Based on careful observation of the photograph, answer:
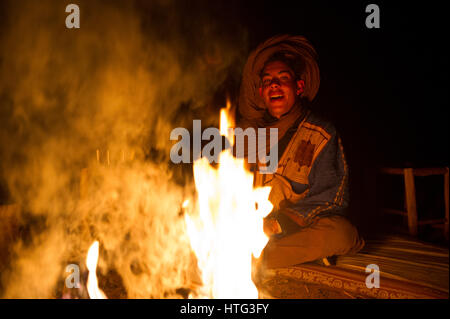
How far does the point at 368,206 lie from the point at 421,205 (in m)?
1.04

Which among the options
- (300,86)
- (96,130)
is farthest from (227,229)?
(96,130)

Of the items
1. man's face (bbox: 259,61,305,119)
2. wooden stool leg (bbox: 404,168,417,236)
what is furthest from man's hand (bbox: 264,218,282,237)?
wooden stool leg (bbox: 404,168,417,236)

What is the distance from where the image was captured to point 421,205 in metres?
5.32

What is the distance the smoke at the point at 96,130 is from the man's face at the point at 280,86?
121cm

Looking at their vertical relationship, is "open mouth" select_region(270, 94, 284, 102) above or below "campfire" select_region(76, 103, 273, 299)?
above

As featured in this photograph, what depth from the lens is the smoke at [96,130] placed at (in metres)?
3.61

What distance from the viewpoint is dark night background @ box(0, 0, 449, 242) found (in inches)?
175

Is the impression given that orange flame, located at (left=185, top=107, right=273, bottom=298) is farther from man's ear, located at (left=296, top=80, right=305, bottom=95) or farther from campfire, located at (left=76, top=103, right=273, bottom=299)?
man's ear, located at (left=296, top=80, right=305, bottom=95)

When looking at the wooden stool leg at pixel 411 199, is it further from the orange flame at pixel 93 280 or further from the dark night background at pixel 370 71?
the orange flame at pixel 93 280

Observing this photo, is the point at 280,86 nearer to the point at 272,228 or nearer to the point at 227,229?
the point at 272,228

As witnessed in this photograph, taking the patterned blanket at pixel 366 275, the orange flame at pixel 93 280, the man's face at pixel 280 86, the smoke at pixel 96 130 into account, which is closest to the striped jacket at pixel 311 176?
the man's face at pixel 280 86

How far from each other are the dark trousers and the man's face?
119 centimetres

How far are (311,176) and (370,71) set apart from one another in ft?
6.47
